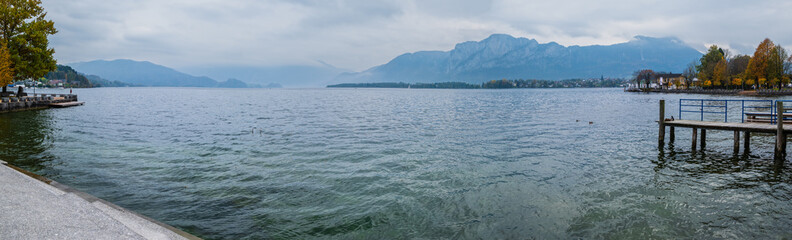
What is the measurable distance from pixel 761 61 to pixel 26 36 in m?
163

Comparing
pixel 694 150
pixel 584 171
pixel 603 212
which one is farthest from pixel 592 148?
pixel 603 212

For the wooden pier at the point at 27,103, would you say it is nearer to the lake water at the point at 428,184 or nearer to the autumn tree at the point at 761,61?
the lake water at the point at 428,184

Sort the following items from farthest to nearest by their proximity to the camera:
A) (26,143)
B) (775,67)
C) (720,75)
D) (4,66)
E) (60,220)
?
(720,75) < (775,67) < (4,66) < (26,143) < (60,220)

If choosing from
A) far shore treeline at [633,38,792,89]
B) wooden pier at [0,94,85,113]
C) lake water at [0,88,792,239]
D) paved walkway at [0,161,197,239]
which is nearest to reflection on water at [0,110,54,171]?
lake water at [0,88,792,239]

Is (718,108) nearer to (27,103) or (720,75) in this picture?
(720,75)

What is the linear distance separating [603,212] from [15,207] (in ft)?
48.9

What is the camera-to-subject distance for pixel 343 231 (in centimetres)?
1088

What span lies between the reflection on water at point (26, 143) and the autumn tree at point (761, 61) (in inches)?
5904

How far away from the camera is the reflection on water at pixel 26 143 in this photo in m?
19.4

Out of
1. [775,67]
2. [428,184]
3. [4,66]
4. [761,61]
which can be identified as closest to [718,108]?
[761,61]

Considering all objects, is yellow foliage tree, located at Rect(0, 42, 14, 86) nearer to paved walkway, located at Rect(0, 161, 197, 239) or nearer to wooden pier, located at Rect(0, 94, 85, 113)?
wooden pier, located at Rect(0, 94, 85, 113)

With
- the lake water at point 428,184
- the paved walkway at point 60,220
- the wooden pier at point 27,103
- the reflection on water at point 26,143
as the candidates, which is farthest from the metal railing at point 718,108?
Result: the wooden pier at point 27,103

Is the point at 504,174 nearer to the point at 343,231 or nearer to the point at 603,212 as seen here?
the point at 603,212

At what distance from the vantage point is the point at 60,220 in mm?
8172
